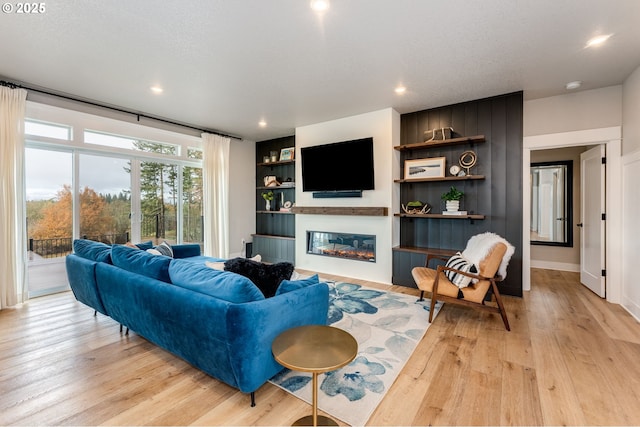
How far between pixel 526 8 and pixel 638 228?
2674 millimetres

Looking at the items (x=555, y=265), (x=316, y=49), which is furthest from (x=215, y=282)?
(x=555, y=265)

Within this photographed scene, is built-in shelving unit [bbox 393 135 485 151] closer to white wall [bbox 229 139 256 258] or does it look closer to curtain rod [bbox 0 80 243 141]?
white wall [bbox 229 139 256 258]

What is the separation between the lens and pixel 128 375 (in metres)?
2.04

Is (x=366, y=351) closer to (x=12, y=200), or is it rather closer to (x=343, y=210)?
(x=343, y=210)

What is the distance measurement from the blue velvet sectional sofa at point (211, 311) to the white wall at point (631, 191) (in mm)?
3545

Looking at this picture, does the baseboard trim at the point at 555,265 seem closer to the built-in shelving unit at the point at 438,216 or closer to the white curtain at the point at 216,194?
the built-in shelving unit at the point at 438,216

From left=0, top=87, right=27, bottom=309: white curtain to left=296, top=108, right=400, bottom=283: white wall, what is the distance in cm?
385

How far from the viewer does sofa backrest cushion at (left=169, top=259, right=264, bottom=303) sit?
1.72m

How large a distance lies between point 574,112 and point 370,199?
9.47 ft

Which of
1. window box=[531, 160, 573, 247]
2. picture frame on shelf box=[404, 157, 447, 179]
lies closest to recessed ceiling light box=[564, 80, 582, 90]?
picture frame on shelf box=[404, 157, 447, 179]

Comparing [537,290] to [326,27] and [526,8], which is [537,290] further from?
[326,27]

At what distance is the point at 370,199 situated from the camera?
458 cm

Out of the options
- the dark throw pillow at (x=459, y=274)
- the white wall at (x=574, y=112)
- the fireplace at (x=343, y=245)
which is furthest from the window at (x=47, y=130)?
the white wall at (x=574, y=112)

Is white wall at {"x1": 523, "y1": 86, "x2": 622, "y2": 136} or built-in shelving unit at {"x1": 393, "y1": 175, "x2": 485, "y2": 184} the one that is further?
built-in shelving unit at {"x1": 393, "y1": 175, "x2": 485, "y2": 184}
